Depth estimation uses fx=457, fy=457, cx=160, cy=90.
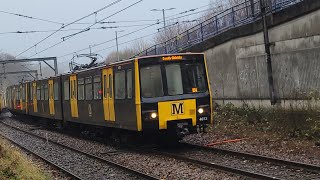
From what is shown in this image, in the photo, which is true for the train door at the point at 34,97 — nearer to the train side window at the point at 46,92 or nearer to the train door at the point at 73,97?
the train side window at the point at 46,92

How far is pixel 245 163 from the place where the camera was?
10.7m

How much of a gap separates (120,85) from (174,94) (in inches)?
77.2

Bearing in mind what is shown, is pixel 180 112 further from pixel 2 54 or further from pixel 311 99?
pixel 2 54

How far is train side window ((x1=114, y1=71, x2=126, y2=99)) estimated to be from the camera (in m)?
14.0

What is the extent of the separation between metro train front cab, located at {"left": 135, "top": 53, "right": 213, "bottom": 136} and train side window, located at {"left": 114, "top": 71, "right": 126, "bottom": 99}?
106 cm

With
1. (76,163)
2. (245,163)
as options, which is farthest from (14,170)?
(245,163)

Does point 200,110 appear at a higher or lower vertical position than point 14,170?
higher

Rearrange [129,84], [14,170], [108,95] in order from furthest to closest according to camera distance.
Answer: [108,95], [129,84], [14,170]

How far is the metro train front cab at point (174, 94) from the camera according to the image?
42.4 feet

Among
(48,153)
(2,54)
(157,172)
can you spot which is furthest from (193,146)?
(2,54)

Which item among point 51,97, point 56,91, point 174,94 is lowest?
point 174,94

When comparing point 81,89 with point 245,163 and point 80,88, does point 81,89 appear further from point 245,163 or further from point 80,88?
point 245,163

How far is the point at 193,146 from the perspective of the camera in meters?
14.0

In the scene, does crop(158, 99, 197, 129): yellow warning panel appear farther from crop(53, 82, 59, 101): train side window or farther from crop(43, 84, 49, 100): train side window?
crop(43, 84, 49, 100): train side window
